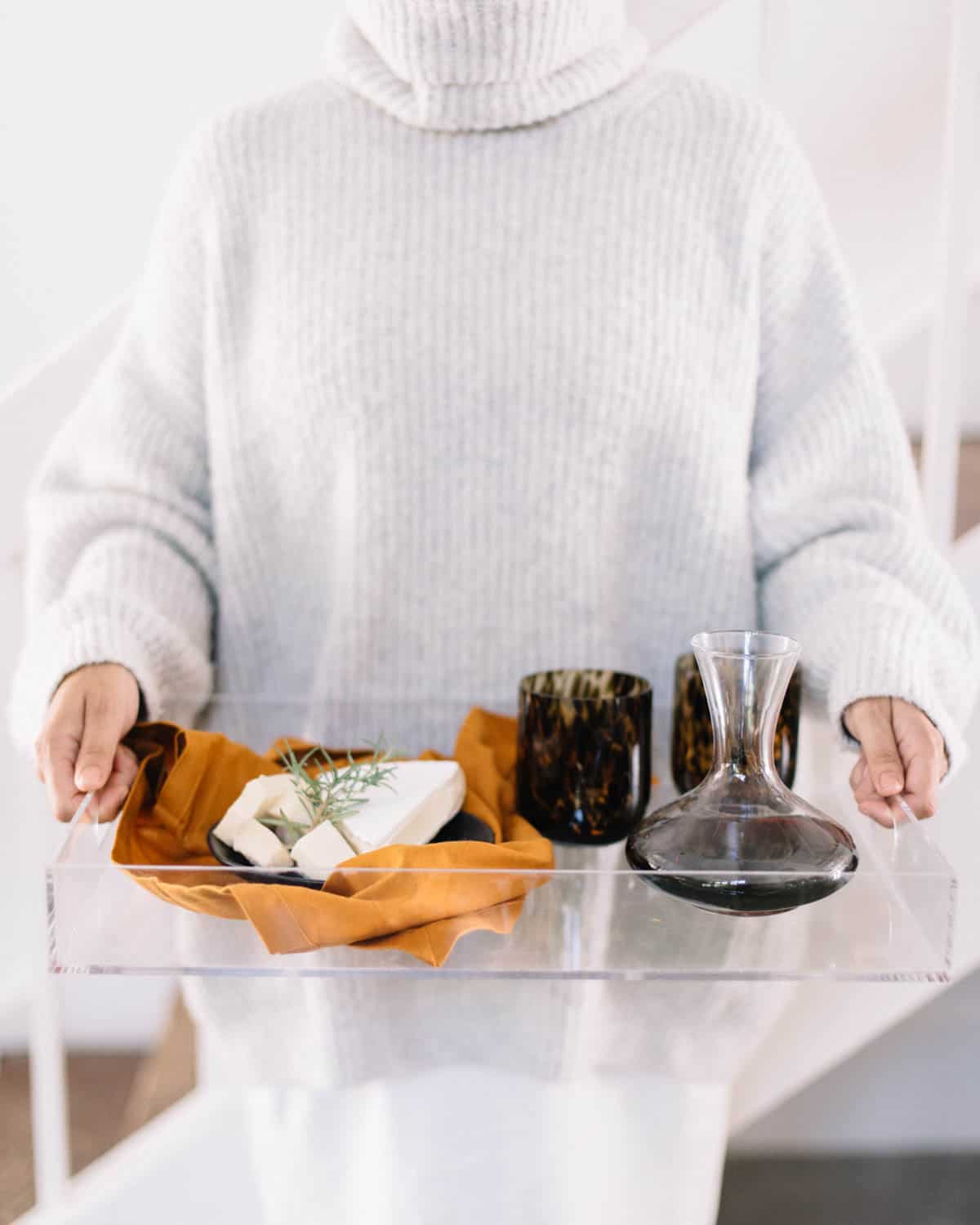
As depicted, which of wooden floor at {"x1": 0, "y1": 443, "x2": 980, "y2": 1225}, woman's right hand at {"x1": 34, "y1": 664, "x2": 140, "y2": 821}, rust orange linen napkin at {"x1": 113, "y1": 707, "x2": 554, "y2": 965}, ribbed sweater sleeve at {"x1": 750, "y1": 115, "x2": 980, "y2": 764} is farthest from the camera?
wooden floor at {"x1": 0, "y1": 443, "x2": 980, "y2": 1225}

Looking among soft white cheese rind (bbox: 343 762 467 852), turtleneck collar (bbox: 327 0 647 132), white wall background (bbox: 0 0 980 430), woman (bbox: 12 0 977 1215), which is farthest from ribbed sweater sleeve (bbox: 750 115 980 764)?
white wall background (bbox: 0 0 980 430)

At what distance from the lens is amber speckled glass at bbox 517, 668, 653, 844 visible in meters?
0.62

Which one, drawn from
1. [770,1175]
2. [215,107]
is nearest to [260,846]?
[215,107]

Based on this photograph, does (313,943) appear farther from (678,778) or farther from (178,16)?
(178,16)

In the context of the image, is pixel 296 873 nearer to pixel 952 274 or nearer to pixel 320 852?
pixel 320 852

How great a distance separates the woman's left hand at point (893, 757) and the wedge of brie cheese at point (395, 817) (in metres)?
0.21

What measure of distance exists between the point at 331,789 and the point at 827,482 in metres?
0.42

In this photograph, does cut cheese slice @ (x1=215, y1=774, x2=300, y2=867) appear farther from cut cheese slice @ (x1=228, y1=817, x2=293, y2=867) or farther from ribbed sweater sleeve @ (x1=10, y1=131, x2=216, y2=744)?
ribbed sweater sleeve @ (x1=10, y1=131, x2=216, y2=744)

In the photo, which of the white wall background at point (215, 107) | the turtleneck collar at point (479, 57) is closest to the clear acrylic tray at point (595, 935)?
the turtleneck collar at point (479, 57)

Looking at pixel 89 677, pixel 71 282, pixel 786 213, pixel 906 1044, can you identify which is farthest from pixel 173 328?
pixel 906 1044

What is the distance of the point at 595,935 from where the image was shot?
1.74 ft

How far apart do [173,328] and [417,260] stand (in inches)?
7.3

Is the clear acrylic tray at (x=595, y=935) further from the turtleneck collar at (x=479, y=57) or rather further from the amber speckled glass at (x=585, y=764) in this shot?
the turtleneck collar at (x=479, y=57)

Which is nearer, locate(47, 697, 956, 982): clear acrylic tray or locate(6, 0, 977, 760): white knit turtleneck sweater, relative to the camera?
locate(47, 697, 956, 982): clear acrylic tray
